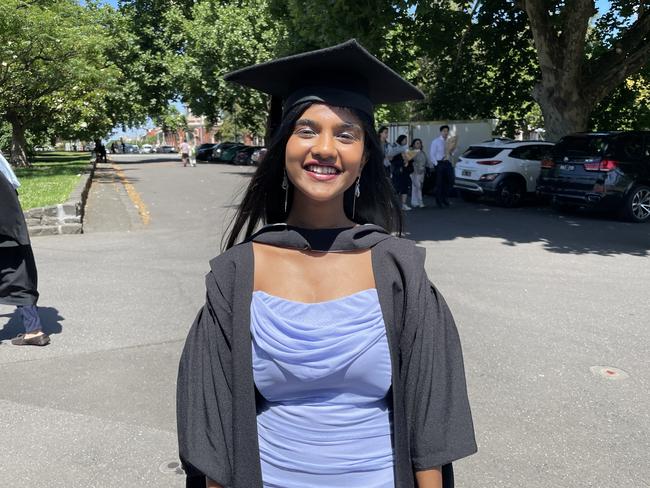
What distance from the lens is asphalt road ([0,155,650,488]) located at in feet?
10.1

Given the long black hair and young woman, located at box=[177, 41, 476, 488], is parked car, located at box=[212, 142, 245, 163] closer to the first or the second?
the long black hair

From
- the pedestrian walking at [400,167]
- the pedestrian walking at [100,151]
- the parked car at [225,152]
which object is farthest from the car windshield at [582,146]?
the pedestrian walking at [100,151]

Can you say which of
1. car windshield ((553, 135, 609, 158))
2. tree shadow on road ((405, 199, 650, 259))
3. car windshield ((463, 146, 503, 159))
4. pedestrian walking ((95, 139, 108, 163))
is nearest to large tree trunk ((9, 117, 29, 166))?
pedestrian walking ((95, 139, 108, 163))

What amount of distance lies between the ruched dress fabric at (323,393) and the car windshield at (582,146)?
11.6 metres

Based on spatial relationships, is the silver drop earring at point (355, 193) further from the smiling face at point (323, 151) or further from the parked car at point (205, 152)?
the parked car at point (205, 152)

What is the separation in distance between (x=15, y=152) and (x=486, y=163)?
70.8 ft

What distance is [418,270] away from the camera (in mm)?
1492

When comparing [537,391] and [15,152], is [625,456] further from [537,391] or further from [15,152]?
[15,152]

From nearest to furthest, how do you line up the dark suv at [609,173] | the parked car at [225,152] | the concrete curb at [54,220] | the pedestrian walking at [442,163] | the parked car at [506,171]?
the concrete curb at [54,220] → the dark suv at [609,173] → the pedestrian walking at [442,163] → the parked car at [506,171] → the parked car at [225,152]

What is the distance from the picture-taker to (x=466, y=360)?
14.6 ft

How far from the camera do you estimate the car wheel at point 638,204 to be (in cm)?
1150

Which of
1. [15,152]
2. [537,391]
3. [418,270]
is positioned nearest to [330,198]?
[418,270]

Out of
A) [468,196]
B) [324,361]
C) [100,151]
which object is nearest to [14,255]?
[324,361]

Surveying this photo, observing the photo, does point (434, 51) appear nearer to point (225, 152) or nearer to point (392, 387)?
point (392, 387)
